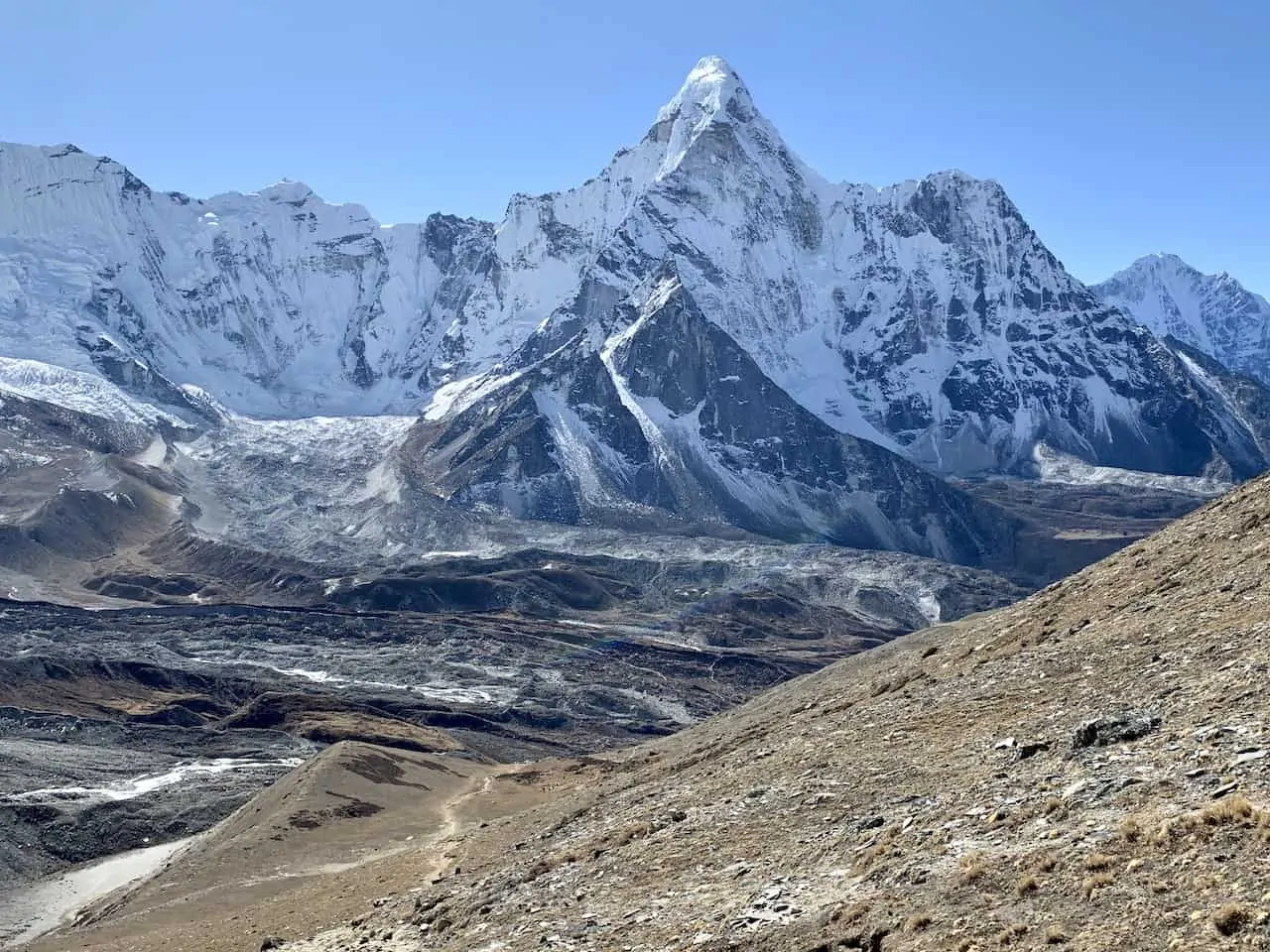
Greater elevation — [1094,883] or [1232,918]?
[1094,883]

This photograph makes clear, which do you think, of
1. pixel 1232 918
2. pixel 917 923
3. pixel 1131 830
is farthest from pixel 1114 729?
pixel 1232 918

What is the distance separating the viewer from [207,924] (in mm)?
54531

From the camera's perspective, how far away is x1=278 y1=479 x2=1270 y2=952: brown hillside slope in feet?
72.2

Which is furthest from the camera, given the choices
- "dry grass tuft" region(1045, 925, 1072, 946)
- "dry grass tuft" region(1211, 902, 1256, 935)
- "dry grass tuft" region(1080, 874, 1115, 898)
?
"dry grass tuft" region(1080, 874, 1115, 898)

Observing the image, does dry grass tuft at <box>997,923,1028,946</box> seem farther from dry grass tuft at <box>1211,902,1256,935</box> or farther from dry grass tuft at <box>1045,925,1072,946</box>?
dry grass tuft at <box>1211,902,1256,935</box>

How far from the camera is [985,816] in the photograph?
89.5 ft

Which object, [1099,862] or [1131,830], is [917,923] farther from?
[1131,830]

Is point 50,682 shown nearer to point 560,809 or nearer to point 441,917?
point 560,809

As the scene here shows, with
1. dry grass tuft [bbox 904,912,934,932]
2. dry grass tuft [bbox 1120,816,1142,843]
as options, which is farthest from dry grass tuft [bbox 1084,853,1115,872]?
dry grass tuft [bbox 904,912,934,932]

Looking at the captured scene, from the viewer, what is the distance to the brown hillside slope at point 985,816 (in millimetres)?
22016

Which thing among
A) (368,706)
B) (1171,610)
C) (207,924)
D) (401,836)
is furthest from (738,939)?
(368,706)

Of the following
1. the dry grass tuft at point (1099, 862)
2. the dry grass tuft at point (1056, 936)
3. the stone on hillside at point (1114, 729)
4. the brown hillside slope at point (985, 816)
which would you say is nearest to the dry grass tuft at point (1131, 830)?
the brown hillside slope at point (985, 816)

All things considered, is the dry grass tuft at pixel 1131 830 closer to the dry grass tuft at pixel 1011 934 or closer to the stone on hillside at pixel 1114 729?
the dry grass tuft at pixel 1011 934

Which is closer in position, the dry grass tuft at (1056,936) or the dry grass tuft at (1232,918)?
the dry grass tuft at (1232,918)
